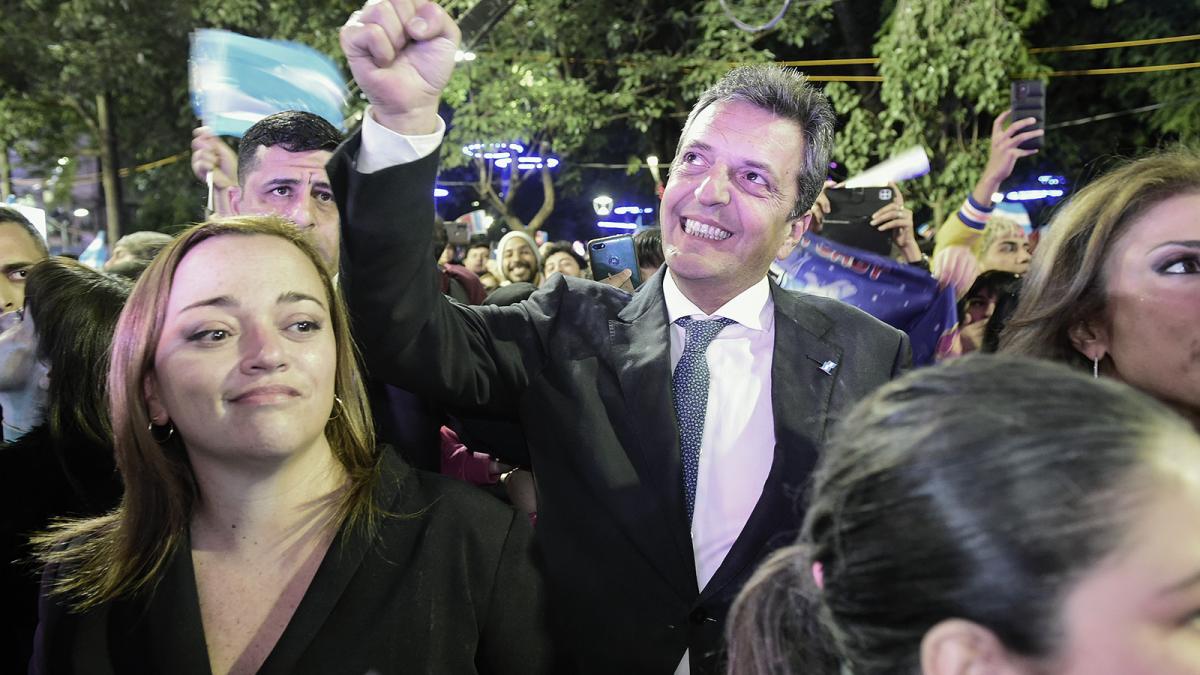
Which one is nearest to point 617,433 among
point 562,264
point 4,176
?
point 562,264

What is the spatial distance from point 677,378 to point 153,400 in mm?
1143

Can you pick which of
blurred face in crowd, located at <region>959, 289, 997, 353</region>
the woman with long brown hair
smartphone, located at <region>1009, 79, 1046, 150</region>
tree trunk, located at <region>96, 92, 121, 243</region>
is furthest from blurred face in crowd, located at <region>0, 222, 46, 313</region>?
tree trunk, located at <region>96, 92, 121, 243</region>

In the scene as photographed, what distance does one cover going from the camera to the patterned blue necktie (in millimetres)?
2203

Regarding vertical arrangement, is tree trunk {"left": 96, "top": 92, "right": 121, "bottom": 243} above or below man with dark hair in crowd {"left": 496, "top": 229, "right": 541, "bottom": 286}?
above

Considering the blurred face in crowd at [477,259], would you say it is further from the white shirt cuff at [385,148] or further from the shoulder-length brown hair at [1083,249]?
the white shirt cuff at [385,148]

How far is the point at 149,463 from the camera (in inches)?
77.2

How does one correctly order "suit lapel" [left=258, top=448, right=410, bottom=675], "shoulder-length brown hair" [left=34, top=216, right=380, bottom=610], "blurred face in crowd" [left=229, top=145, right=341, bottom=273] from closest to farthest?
"suit lapel" [left=258, top=448, right=410, bottom=675], "shoulder-length brown hair" [left=34, top=216, right=380, bottom=610], "blurred face in crowd" [left=229, top=145, right=341, bottom=273]

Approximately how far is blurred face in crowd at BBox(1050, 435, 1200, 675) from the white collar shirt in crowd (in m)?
1.11

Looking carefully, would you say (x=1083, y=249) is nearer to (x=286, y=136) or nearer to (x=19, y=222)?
(x=286, y=136)

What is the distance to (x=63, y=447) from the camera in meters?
2.61

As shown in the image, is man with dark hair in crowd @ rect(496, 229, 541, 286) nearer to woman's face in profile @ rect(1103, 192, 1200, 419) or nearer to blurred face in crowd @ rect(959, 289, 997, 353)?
blurred face in crowd @ rect(959, 289, 997, 353)

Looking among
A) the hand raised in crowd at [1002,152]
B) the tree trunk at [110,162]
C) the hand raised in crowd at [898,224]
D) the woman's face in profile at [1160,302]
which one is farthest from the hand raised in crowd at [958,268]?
the tree trunk at [110,162]

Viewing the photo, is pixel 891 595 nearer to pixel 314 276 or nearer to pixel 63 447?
pixel 314 276

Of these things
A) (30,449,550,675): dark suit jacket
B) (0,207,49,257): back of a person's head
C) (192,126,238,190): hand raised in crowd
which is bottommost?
(30,449,550,675): dark suit jacket
